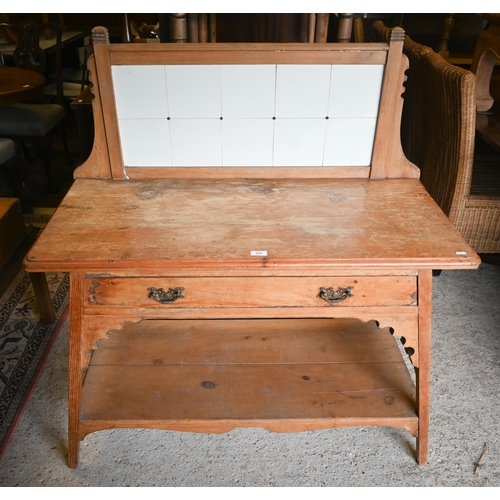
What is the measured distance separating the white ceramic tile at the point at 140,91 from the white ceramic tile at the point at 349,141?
0.51m

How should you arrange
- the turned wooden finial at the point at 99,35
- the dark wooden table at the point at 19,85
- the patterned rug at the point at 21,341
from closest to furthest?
the turned wooden finial at the point at 99,35 → the patterned rug at the point at 21,341 → the dark wooden table at the point at 19,85

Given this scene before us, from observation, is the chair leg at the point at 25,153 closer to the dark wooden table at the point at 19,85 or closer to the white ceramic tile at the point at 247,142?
the dark wooden table at the point at 19,85

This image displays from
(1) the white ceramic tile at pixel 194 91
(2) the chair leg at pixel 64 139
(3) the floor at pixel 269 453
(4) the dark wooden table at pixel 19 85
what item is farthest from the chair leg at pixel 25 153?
(1) the white ceramic tile at pixel 194 91

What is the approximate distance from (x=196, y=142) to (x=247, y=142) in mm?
157

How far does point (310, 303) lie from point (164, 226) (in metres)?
0.43

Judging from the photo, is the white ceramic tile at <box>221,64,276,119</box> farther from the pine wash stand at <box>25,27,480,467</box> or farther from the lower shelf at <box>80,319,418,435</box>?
the lower shelf at <box>80,319,418,435</box>

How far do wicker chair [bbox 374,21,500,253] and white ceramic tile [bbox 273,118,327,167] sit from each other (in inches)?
23.8

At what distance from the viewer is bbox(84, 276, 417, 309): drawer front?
118 cm

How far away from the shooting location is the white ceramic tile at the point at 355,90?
137 centimetres

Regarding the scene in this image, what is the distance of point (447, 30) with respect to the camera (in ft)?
12.1

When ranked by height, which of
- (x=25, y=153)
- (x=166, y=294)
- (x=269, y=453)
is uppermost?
(x=166, y=294)

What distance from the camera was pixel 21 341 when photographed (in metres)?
1.84

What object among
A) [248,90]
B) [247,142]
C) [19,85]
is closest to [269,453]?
[247,142]

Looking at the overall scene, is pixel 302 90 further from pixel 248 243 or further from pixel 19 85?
pixel 19 85
